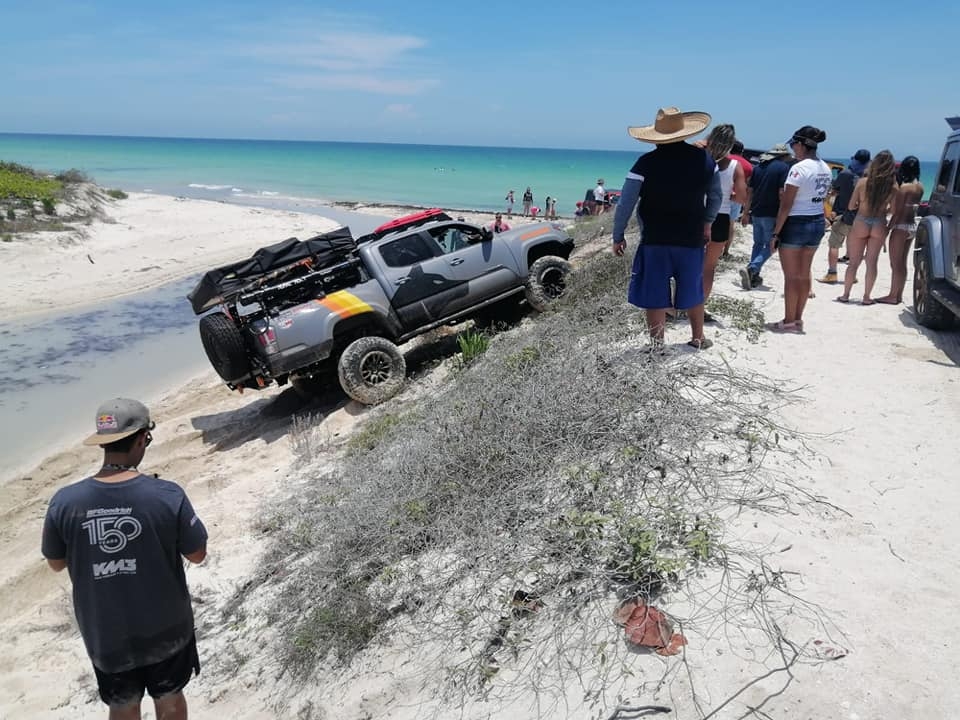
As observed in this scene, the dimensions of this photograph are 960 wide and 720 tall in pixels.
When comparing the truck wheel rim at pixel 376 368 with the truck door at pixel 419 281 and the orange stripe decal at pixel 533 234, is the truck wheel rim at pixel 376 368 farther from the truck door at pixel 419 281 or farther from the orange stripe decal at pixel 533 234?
the orange stripe decal at pixel 533 234

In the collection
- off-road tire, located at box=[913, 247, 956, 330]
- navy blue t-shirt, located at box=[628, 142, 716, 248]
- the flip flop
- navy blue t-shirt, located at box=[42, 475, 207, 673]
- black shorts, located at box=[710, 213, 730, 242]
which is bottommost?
navy blue t-shirt, located at box=[42, 475, 207, 673]

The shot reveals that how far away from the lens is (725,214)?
692 centimetres

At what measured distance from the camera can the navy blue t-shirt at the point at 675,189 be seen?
5219 mm

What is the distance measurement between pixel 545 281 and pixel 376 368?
2.89 meters

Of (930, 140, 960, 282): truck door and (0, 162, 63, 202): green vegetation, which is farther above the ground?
(930, 140, 960, 282): truck door

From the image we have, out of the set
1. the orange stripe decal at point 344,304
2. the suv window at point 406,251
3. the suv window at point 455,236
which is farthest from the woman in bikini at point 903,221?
the orange stripe decal at point 344,304

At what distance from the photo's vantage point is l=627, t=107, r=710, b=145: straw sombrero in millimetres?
5172

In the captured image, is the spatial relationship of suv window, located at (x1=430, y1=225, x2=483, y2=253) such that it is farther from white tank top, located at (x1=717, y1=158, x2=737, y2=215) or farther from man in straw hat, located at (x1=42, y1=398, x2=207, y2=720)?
man in straw hat, located at (x1=42, y1=398, x2=207, y2=720)

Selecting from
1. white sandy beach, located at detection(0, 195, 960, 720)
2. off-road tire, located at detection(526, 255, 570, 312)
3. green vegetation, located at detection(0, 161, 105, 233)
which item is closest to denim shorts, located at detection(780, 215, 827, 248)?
white sandy beach, located at detection(0, 195, 960, 720)

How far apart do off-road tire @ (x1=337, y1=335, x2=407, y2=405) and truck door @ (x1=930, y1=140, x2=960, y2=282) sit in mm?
5989

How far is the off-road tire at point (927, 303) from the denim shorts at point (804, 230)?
1442 mm

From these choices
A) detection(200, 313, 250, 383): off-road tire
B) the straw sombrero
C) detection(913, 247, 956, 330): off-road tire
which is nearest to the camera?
the straw sombrero

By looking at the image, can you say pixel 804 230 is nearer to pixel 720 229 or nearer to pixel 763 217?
pixel 720 229

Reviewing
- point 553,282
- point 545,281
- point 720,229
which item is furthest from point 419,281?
point 720,229
